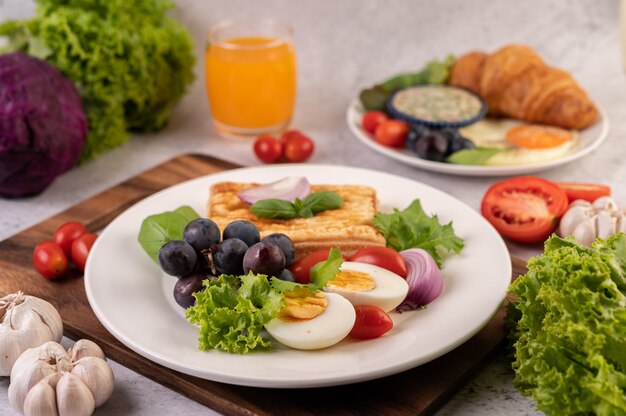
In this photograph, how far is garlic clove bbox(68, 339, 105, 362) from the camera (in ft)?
7.80

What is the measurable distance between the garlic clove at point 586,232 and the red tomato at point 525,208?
154mm

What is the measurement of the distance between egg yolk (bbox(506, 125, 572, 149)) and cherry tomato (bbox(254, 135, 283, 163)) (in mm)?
1213

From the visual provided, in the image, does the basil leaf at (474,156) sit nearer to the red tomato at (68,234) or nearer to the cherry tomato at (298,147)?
the cherry tomato at (298,147)

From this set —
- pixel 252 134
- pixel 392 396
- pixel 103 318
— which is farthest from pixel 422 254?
pixel 252 134

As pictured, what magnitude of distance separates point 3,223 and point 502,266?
7.48 feet

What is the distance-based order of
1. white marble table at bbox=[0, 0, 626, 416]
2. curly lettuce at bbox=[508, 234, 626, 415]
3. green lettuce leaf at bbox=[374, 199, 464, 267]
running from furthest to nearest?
white marble table at bbox=[0, 0, 626, 416] < green lettuce leaf at bbox=[374, 199, 464, 267] < curly lettuce at bbox=[508, 234, 626, 415]

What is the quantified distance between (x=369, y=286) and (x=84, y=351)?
89 cm

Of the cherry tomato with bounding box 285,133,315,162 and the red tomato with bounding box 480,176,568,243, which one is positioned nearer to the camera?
the red tomato with bounding box 480,176,568,243

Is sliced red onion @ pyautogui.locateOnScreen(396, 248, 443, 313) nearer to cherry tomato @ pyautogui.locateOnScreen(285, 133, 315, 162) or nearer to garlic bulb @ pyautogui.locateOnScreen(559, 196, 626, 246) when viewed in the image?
garlic bulb @ pyautogui.locateOnScreen(559, 196, 626, 246)

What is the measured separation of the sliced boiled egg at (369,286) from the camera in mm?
2559

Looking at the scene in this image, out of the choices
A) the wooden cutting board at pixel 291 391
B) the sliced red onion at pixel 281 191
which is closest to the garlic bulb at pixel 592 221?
the wooden cutting board at pixel 291 391

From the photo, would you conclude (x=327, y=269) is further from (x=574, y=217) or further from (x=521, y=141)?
(x=521, y=141)

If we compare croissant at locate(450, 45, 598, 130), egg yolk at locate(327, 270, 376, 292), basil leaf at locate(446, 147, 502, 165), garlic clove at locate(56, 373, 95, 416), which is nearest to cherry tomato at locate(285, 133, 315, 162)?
basil leaf at locate(446, 147, 502, 165)

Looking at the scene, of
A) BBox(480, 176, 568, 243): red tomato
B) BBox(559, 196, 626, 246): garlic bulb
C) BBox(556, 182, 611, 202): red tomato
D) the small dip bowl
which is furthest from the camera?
the small dip bowl
